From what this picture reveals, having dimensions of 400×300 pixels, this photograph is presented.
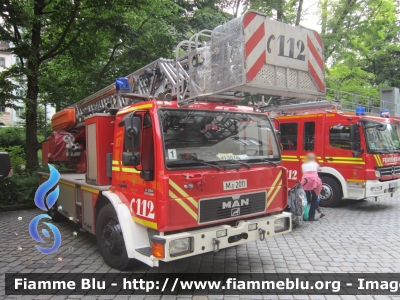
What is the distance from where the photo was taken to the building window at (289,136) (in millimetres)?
9531

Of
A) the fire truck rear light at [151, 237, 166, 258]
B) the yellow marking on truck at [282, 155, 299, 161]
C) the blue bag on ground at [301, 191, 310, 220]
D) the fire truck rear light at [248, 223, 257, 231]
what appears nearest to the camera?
the fire truck rear light at [151, 237, 166, 258]

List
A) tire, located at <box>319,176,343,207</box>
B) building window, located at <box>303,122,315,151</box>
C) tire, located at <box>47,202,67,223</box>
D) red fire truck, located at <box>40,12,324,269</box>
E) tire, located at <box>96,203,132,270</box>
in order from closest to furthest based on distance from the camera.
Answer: red fire truck, located at <box>40,12,324,269</box>, tire, located at <box>96,203,132,270</box>, tire, located at <box>47,202,67,223</box>, tire, located at <box>319,176,343,207</box>, building window, located at <box>303,122,315,151</box>

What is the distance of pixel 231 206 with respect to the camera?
160 inches

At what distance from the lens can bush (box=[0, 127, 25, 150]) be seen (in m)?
15.6

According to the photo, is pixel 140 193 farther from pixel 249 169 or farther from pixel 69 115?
pixel 69 115

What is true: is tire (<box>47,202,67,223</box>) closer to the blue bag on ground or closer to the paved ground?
the paved ground

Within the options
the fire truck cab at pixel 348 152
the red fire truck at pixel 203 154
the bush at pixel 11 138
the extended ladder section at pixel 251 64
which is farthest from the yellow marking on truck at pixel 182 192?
the bush at pixel 11 138

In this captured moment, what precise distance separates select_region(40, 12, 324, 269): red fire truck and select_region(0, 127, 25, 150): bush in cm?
1296

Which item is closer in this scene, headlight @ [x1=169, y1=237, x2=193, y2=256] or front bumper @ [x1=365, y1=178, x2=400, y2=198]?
headlight @ [x1=169, y1=237, x2=193, y2=256]

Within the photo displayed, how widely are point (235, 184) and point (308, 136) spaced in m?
5.81

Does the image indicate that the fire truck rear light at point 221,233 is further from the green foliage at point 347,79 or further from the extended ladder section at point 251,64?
the green foliage at point 347,79

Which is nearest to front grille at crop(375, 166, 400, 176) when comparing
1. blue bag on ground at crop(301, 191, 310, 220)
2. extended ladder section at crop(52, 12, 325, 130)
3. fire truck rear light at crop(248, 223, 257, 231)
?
blue bag on ground at crop(301, 191, 310, 220)

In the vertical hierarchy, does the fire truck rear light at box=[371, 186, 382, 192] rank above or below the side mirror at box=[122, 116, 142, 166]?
below

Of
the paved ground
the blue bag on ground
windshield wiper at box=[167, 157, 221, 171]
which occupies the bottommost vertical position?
the paved ground
